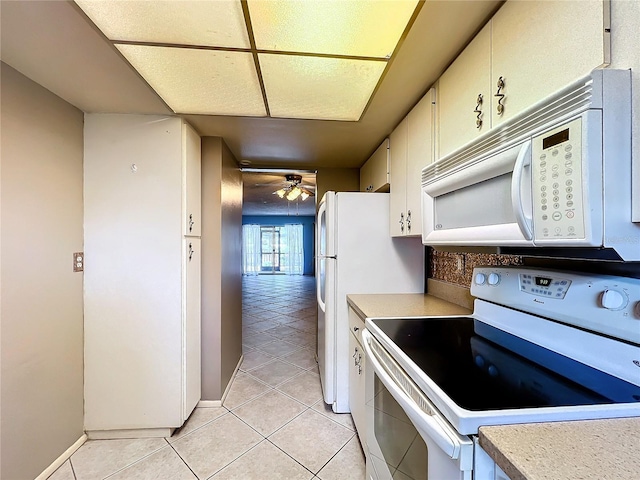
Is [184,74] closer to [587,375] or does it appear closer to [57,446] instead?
[587,375]

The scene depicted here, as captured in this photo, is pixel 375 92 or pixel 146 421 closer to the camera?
pixel 375 92

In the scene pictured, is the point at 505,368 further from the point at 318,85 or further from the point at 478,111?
the point at 318,85

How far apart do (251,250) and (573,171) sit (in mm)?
10706

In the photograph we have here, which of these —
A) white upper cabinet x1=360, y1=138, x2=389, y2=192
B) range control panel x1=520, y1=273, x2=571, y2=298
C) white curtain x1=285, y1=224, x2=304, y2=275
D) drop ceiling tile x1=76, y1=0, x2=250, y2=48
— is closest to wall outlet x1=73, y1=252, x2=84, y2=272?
drop ceiling tile x1=76, y1=0, x2=250, y2=48

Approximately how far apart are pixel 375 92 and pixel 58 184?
1.84 meters

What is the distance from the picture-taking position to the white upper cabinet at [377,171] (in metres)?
2.26

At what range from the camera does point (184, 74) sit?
1.44 meters

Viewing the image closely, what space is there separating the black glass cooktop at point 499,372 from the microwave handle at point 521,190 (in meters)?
0.40

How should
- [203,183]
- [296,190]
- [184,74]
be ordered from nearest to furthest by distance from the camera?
[184,74] → [203,183] → [296,190]

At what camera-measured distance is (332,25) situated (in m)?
1.11

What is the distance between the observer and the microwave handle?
750 mm

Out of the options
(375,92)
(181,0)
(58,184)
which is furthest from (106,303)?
(375,92)

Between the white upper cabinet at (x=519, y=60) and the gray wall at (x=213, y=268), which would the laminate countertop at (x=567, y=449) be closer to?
the white upper cabinet at (x=519, y=60)

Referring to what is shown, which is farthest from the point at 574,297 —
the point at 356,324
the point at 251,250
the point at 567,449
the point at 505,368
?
the point at 251,250
